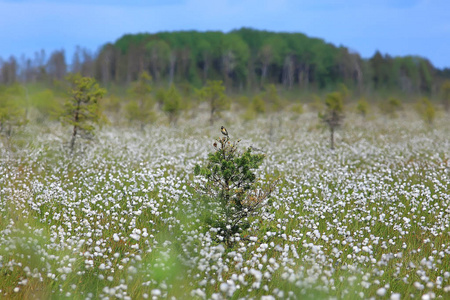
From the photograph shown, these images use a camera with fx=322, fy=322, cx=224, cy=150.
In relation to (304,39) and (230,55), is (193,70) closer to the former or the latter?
(230,55)

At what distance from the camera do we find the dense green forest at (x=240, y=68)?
10631 cm

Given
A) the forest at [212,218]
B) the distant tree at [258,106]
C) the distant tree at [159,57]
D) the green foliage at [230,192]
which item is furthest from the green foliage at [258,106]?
the distant tree at [159,57]

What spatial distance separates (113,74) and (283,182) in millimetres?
116798

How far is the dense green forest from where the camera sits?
→ 349 feet

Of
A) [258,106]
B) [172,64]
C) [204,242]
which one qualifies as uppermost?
[172,64]

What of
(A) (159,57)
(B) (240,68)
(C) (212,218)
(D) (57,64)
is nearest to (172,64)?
(A) (159,57)

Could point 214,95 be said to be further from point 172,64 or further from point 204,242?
point 172,64

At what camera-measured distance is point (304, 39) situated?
149250 millimetres

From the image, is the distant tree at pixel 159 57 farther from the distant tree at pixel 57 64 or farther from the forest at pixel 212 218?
the forest at pixel 212 218

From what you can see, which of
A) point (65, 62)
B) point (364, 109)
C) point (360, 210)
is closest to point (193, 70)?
point (65, 62)

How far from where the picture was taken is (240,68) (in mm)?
111625

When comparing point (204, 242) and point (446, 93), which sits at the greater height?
Answer: point (446, 93)

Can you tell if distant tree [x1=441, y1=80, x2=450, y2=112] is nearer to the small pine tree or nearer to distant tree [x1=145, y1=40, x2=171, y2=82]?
the small pine tree

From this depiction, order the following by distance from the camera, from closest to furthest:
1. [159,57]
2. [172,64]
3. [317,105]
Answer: [317,105], [172,64], [159,57]
